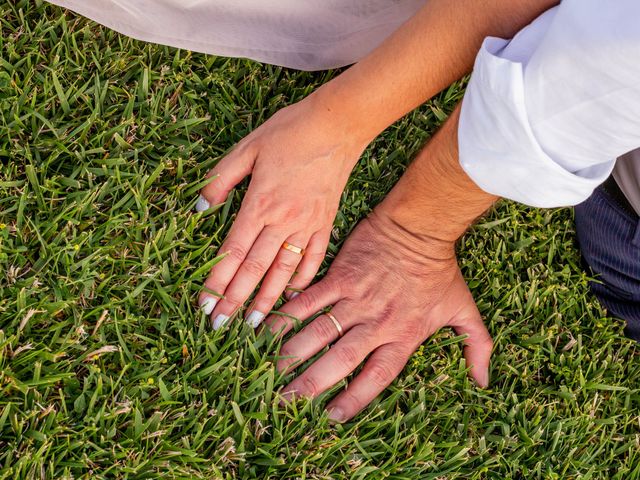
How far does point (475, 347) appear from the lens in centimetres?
187

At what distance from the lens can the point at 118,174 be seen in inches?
67.2

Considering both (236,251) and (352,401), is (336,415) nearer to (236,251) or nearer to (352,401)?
(352,401)

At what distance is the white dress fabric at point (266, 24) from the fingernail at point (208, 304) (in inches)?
22.7

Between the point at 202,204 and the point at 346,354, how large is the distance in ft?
1.51

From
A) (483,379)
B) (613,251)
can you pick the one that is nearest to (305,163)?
(483,379)

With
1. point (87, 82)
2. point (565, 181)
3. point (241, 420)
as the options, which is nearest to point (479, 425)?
point (241, 420)

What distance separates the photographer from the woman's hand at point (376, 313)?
172 centimetres

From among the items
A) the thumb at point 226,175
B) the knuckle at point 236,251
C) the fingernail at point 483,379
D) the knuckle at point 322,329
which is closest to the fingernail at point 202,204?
the thumb at point 226,175

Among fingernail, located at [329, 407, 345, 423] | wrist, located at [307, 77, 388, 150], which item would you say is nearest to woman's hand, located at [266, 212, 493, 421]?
fingernail, located at [329, 407, 345, 423]

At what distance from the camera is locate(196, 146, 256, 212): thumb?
1755 millimetres

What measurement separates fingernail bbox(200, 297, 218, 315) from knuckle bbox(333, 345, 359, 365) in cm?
28

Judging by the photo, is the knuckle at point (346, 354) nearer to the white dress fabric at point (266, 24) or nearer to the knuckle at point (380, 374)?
the knuckle at point (380, 374)

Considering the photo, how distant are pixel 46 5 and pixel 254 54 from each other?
505mm

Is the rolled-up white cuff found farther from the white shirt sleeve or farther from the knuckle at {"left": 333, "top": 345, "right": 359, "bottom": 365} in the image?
the knuckle at {"left": 333, "top": 345, "right": 359, "bottom": 365}
